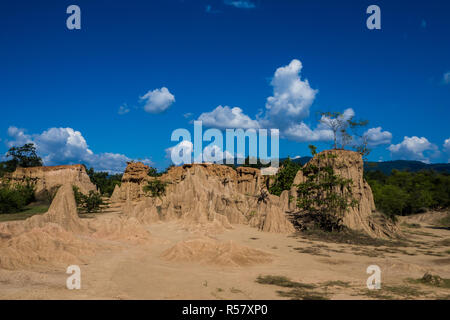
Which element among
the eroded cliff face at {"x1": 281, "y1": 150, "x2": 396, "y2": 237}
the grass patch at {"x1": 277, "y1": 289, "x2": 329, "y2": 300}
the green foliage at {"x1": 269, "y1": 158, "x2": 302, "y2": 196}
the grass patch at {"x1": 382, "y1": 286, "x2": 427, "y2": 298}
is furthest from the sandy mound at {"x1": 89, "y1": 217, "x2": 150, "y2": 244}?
the green foliage at {"x1": 269, "y1": 158, "x2": 302, "y2": 196}

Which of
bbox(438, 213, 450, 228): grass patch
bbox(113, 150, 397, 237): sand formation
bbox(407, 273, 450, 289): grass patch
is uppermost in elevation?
bbox(113, 150, 397, 237): sand formation

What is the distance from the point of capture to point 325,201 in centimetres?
2064

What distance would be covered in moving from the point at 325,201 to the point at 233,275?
41.3 ft

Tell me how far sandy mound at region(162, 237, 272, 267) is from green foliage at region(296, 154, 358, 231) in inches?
349

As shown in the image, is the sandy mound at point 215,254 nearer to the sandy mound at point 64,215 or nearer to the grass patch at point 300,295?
the grass patch at point 300,295

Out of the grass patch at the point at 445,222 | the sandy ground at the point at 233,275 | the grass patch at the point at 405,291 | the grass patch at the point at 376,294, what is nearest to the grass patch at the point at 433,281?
the sandy ground at the point at 233,275

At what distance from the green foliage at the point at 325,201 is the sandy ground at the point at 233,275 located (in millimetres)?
3988

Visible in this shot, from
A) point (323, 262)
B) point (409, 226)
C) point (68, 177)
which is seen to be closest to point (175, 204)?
point (323, 262)

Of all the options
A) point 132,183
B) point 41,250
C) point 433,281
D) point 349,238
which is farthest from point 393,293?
point 132,183

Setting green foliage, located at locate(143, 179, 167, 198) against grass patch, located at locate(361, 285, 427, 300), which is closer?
grass patch, located at locate(361, 285, 427, 300)

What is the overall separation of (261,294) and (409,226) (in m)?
22.7

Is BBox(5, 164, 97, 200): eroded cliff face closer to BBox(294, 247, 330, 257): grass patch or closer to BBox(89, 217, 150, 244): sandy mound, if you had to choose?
BBox(89, 217, 150, 244): sandy mound

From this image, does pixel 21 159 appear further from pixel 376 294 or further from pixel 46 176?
pixel 376 294

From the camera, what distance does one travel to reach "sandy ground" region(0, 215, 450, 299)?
7.49 metres
